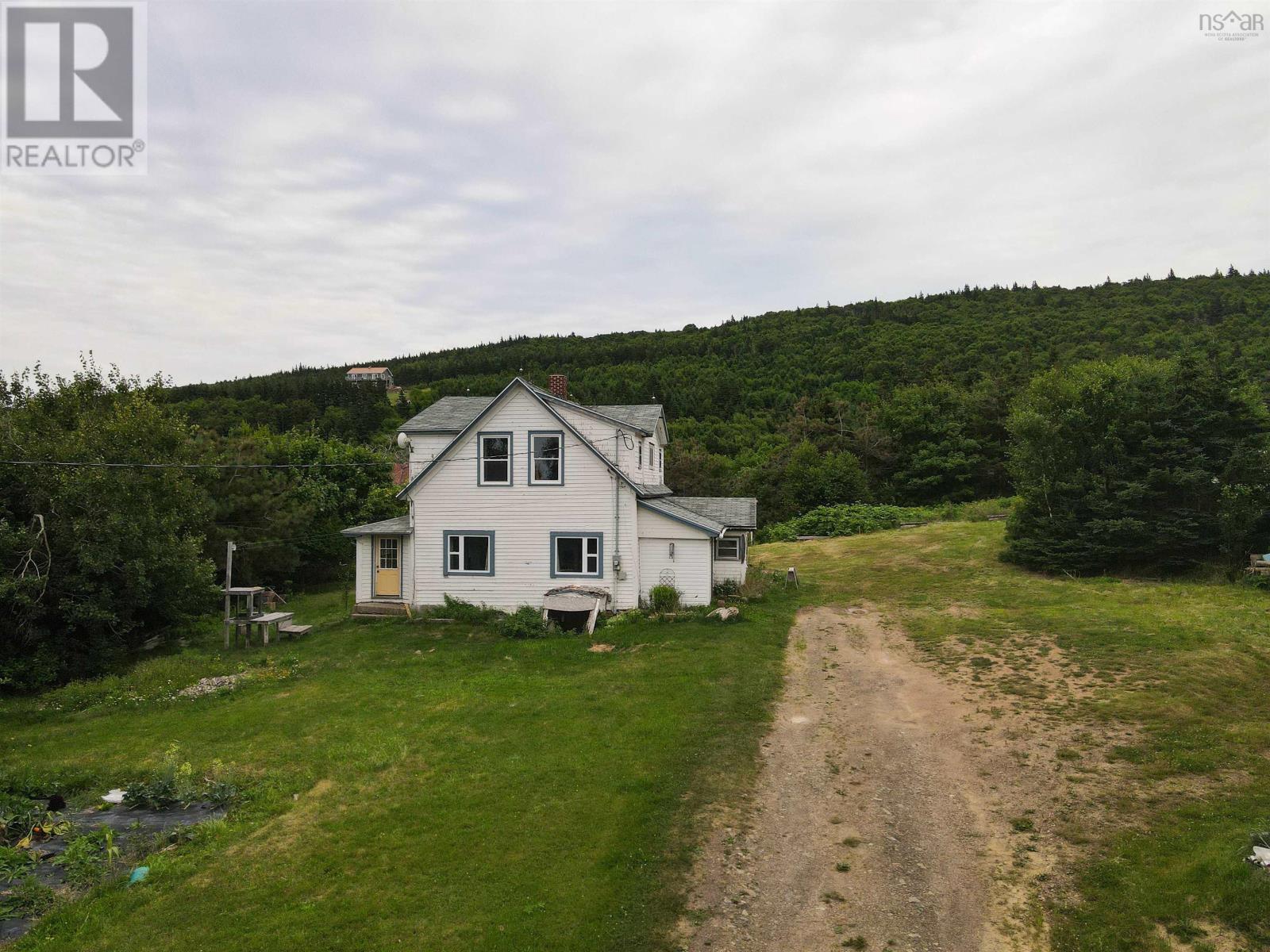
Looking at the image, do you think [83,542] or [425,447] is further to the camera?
[425,447]

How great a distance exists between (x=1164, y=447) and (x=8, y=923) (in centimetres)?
3140

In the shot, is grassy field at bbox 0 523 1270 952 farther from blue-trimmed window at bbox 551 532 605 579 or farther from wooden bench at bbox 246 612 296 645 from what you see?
blue-trimmed window at bbox 551 532 605 579

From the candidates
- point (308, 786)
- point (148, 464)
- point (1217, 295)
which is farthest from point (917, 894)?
point (1217, 295)

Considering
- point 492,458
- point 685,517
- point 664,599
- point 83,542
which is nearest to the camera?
point 83,542

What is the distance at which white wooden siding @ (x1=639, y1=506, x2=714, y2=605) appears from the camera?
21188 mm

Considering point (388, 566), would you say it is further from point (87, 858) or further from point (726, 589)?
point (87, 858)

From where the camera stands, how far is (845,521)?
42.8 m

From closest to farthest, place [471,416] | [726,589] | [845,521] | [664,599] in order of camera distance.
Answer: [664,599]
[726,589]
[471,416]
[845,521]

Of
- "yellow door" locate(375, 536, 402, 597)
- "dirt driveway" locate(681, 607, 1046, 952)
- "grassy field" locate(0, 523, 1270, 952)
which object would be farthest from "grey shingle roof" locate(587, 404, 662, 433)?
"dirt driveway" locate(681, 607, 1046, 952)

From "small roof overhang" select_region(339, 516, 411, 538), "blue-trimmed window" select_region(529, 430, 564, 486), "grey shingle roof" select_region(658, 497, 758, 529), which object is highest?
"blue-trimmed window" select_region(529, 430, 564, 486)

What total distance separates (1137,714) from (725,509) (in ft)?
47.2

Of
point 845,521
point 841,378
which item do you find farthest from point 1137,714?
point 841,378

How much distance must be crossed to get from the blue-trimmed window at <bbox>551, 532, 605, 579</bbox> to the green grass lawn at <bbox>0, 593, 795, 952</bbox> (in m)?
2.82

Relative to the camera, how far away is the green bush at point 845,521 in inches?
1670
